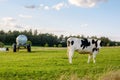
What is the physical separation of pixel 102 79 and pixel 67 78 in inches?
72.4

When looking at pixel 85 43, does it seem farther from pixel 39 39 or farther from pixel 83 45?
pixel 39 39

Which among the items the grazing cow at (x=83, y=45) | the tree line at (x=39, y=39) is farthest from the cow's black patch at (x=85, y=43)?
the tree line at (x=39, y=39)

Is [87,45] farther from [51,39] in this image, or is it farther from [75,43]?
[51,39]

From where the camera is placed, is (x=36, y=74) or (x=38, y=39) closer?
(x=36, y=74)

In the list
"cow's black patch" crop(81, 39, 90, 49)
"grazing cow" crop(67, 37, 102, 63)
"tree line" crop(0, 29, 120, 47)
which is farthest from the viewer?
"tree line" crop(0, 29, 120, 47)

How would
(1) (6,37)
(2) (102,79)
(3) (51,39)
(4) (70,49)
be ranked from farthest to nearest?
(3) (51,39)
(1) (6,37)
(4) (70,49)
(2) (102,79)

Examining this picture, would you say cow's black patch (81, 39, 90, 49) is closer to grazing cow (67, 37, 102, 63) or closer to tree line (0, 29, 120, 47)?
grazing cow (67, 37, 102, 63)

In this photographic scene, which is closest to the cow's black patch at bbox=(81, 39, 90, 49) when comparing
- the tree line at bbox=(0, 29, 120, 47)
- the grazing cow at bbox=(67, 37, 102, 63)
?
the grazing cow at bbox=(67, 37, 102, 63)

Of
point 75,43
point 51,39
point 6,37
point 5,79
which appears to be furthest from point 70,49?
point 51,39

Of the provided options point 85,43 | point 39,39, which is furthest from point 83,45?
point 39,39

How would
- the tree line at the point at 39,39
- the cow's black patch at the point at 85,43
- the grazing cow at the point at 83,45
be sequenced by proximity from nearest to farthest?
1. the grazing cow at the point at 83,45
2. the cow's black patch at the point at 85,43
3. the tree line at the point at 39,39

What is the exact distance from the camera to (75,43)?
30.7 meters

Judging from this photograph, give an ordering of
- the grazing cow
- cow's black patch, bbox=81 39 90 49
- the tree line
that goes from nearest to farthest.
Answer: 1. the grazing cow
2. cow's black patch, bbox=81 39 90 49
3. the tree line

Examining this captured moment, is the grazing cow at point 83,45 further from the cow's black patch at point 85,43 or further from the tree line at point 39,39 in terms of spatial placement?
the tree line at point 39,39
